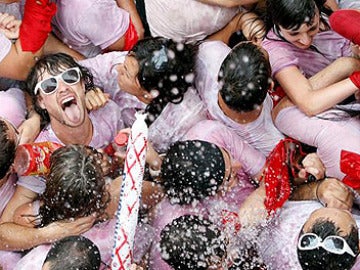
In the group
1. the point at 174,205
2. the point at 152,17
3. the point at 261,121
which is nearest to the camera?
the point at 174,205

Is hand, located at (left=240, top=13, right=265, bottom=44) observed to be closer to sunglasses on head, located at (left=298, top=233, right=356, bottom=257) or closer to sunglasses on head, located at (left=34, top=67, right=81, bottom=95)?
sunglasses on head, located at (left=34, top=67, right=81, bottom=95)

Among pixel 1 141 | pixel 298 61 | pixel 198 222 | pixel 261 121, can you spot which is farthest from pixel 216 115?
pixel 1 141

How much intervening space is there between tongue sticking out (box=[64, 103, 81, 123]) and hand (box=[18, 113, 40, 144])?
200 millimetres

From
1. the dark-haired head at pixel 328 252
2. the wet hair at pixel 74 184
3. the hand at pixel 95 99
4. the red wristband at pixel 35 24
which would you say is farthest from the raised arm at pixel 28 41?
the dark-haired head at pixel 328 252

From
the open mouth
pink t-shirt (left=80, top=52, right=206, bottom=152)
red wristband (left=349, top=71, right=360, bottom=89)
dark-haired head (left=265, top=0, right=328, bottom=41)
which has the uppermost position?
dark-haired head (left=265, top=0, right=328, bottom=41)

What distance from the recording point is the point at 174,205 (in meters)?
3.10

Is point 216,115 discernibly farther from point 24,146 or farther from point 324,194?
point 24,146

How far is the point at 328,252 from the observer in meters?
2.64

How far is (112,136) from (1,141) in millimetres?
622

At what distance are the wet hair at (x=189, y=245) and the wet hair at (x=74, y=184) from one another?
1.05 feet

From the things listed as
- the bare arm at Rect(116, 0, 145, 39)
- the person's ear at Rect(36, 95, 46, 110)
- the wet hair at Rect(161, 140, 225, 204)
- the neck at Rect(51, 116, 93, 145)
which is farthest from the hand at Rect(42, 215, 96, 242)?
the bare arm at Rect(116, 0, 145, 39)

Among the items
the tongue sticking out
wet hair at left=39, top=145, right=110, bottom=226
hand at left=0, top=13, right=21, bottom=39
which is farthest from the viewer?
hand at left=0, top=13, right=21, bottom=39

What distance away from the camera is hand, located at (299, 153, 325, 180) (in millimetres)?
3234

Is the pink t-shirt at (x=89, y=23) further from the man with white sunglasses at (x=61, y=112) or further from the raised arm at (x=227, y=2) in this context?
the raised arm at (x=227, y=2)
